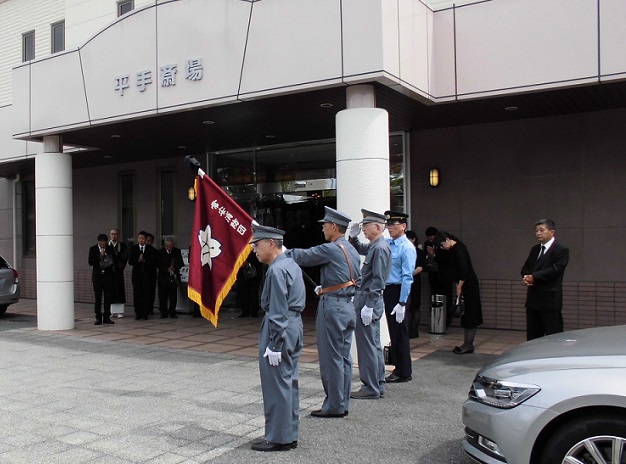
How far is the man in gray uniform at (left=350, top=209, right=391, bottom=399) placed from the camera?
6336 millimetres

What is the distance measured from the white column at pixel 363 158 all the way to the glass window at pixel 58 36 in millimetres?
11197

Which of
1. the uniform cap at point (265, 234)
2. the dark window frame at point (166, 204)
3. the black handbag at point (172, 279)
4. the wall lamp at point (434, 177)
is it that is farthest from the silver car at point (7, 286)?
the uniform cap at point (265, 234)

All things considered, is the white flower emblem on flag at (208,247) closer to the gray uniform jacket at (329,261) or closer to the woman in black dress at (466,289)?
the gray uniform jacket at (329,261)

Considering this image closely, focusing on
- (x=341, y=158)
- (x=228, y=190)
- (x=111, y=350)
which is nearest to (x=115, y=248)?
(x=228, y=190)

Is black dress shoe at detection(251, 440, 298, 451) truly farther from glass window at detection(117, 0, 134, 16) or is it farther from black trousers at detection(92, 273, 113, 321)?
glass window at detection(117, 0, 134, 16)

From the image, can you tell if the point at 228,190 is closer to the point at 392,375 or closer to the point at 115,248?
the point at 115,248

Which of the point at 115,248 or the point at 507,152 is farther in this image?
the point at 115,248

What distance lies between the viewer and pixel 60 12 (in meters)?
16.0

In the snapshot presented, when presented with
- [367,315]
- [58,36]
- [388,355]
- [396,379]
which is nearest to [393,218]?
[367,315]

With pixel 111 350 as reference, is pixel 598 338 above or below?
above

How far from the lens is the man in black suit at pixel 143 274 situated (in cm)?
1288

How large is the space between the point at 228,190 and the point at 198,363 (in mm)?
6134

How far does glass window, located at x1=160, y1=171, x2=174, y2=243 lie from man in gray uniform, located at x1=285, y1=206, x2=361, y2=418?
9.45 meters

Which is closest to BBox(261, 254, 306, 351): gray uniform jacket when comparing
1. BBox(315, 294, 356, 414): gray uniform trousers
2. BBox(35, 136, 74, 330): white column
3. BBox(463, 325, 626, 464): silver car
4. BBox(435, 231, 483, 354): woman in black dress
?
BBox(315, 294, 356, 414): gray uniform trousers
